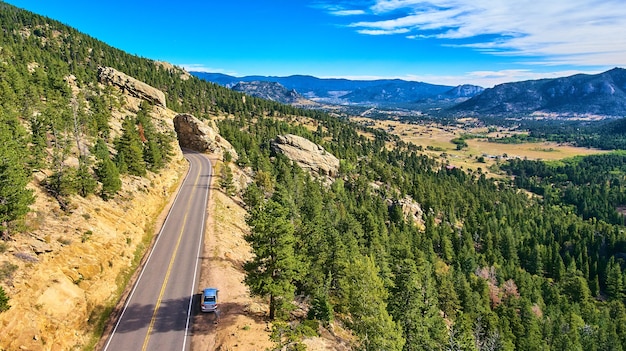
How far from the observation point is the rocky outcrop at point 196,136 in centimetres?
12494

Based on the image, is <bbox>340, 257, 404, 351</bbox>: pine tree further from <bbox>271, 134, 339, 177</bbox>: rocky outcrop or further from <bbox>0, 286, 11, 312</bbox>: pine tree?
<bbox>271, 134, 339, 177</bbox>: rocky outcrop

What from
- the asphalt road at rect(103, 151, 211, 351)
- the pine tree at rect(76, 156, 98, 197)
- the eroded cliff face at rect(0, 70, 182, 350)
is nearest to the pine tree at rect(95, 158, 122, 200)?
the eroded cliff face at rect(0, 70, 182, 350)

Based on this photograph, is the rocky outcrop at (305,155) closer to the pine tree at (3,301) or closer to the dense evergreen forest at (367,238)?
the dense evergreen forest at (367,238)

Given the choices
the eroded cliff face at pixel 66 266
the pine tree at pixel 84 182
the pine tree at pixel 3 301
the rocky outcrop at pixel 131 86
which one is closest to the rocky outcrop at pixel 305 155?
the rocky outcrop at pixel 131 86

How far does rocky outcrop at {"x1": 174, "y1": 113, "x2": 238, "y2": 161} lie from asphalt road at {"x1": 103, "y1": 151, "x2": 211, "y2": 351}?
60.4 m

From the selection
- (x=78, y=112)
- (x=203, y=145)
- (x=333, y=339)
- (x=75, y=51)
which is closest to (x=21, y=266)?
(x=333, y=339)

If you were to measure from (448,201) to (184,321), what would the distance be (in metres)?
151

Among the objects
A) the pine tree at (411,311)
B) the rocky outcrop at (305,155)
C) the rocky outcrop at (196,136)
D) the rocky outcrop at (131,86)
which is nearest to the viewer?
the pine tree at (411,311)

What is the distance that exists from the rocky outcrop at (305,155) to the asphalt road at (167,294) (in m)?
79.6

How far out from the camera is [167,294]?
4178cm

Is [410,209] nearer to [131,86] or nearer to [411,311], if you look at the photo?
[411,311]

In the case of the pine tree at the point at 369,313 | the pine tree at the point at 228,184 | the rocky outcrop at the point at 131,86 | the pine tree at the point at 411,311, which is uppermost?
the rocky outcrop at the point at 131,86

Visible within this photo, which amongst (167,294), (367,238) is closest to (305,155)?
(367,238)

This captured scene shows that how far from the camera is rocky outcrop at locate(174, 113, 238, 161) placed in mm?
124938
